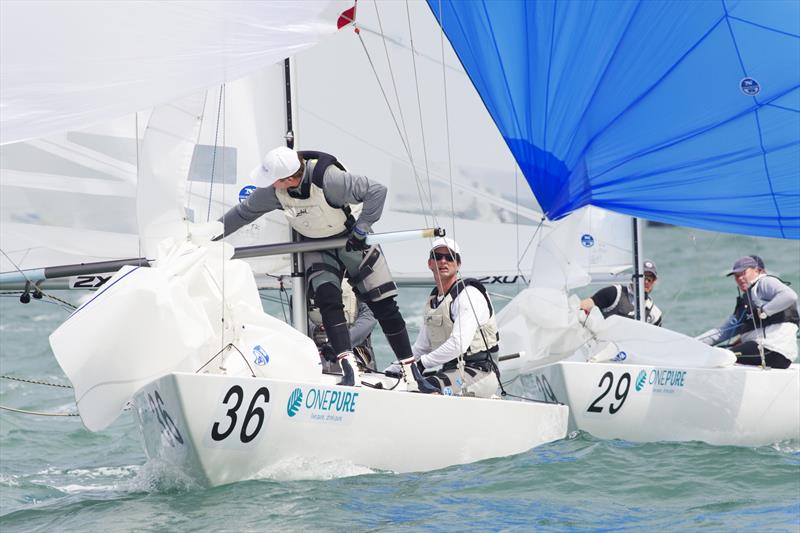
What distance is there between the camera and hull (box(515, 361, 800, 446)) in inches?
247

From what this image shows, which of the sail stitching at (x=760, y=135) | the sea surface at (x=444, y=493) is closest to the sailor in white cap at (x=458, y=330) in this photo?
the sea surface at (x=444, y=493)

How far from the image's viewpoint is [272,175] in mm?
4984

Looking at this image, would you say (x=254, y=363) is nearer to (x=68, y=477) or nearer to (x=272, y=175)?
(x=272, y=175)

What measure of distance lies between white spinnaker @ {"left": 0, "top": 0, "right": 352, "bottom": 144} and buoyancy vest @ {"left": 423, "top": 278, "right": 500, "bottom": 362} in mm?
1628

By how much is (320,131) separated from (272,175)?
6.88ft

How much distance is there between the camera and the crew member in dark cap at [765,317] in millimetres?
6805

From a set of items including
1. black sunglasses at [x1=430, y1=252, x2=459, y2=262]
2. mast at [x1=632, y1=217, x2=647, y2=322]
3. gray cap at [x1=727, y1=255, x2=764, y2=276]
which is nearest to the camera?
black sunglasses at [x1=430, y1=252, x2=459, y2=262]

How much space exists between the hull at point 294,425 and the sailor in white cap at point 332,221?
0.78 ft

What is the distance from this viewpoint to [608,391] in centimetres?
627

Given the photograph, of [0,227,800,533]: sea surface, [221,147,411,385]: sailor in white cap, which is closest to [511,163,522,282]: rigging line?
[0,227,800,533]: sea surface

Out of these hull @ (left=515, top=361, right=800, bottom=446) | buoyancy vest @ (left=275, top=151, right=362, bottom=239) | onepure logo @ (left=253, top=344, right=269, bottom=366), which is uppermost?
buoyancy vest @ (left=275, top=151, right=362, bottom=239)

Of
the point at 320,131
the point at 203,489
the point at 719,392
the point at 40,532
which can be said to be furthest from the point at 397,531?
the point at 320,131

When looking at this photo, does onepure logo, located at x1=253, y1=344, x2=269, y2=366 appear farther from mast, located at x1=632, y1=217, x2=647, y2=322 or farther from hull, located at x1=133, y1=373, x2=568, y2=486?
mast, located at x1=632, y1=217, x2=647, y2=322

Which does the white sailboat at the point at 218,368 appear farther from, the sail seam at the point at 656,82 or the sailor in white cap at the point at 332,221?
the sail seam at the point at 656,82
